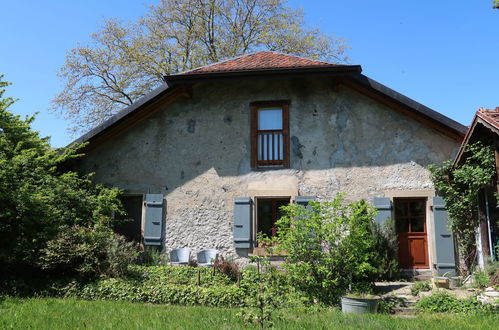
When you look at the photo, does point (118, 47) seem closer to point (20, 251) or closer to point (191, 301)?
point (20, 251)

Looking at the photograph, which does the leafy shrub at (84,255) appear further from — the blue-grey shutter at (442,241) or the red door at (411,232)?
the blue-grey shutter at (442,241)

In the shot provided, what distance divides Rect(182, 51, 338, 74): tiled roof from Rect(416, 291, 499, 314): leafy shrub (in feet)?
19.3

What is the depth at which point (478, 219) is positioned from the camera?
9.30m

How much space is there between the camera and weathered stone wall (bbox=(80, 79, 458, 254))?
10.4 m

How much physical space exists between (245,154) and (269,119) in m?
1.14

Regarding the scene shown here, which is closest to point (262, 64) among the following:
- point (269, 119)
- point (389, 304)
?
point (269, 119)

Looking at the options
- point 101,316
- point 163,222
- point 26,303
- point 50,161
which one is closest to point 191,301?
point 101,316

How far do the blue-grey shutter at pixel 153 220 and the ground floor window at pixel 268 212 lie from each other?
251 centimetres

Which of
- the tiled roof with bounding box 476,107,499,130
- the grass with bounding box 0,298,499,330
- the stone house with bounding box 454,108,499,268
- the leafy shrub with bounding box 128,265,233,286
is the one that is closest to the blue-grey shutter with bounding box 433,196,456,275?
the stone house with bounding box 454,108,499,268

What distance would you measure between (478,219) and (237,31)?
47.9 ft

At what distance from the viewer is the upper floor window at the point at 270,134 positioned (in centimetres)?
1094

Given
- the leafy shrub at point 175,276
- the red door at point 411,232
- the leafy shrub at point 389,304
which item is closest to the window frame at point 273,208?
the leafy shrub at point 175,276

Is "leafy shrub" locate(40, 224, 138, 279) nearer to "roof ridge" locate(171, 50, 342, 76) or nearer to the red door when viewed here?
"roof ridge" locate(171, 50, 342, 76)

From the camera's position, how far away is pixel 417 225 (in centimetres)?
1044
